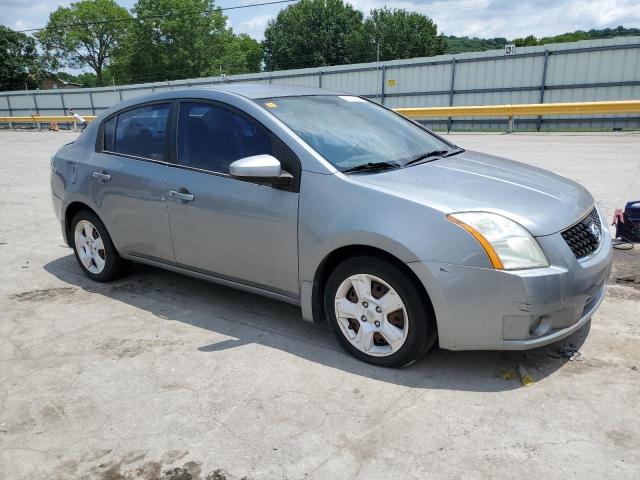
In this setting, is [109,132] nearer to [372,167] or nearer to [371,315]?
[372,167]

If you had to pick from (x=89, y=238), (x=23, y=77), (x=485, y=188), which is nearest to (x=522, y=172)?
(x=485, y=188)

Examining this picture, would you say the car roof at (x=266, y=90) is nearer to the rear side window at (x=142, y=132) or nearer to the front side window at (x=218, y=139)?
the front side window at (x=218, y=139)

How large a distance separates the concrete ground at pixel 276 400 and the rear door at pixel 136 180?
0.56 metres

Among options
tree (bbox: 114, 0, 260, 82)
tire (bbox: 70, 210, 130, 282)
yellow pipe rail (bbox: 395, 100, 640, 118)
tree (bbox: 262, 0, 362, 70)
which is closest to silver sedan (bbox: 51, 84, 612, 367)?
tire (bbox: 70, 210, 130, 282)

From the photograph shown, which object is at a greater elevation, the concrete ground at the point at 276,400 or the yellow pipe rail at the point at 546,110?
the yellow pipe rail at the point at 546,110

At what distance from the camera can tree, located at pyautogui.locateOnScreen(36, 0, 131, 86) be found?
6712 cm

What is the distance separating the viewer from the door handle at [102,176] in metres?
4.43

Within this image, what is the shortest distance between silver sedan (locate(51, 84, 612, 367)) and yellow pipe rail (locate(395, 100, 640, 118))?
47.0 feet

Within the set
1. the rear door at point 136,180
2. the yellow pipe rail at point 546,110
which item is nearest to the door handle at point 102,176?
the rear door at point 136,180

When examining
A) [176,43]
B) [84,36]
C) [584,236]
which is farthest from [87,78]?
[584,236]

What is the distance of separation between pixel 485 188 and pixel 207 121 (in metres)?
2.02

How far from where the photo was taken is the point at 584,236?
305 centimetres

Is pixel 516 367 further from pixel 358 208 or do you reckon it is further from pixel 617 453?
pixel 358 208

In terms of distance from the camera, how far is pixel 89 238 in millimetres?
4852
